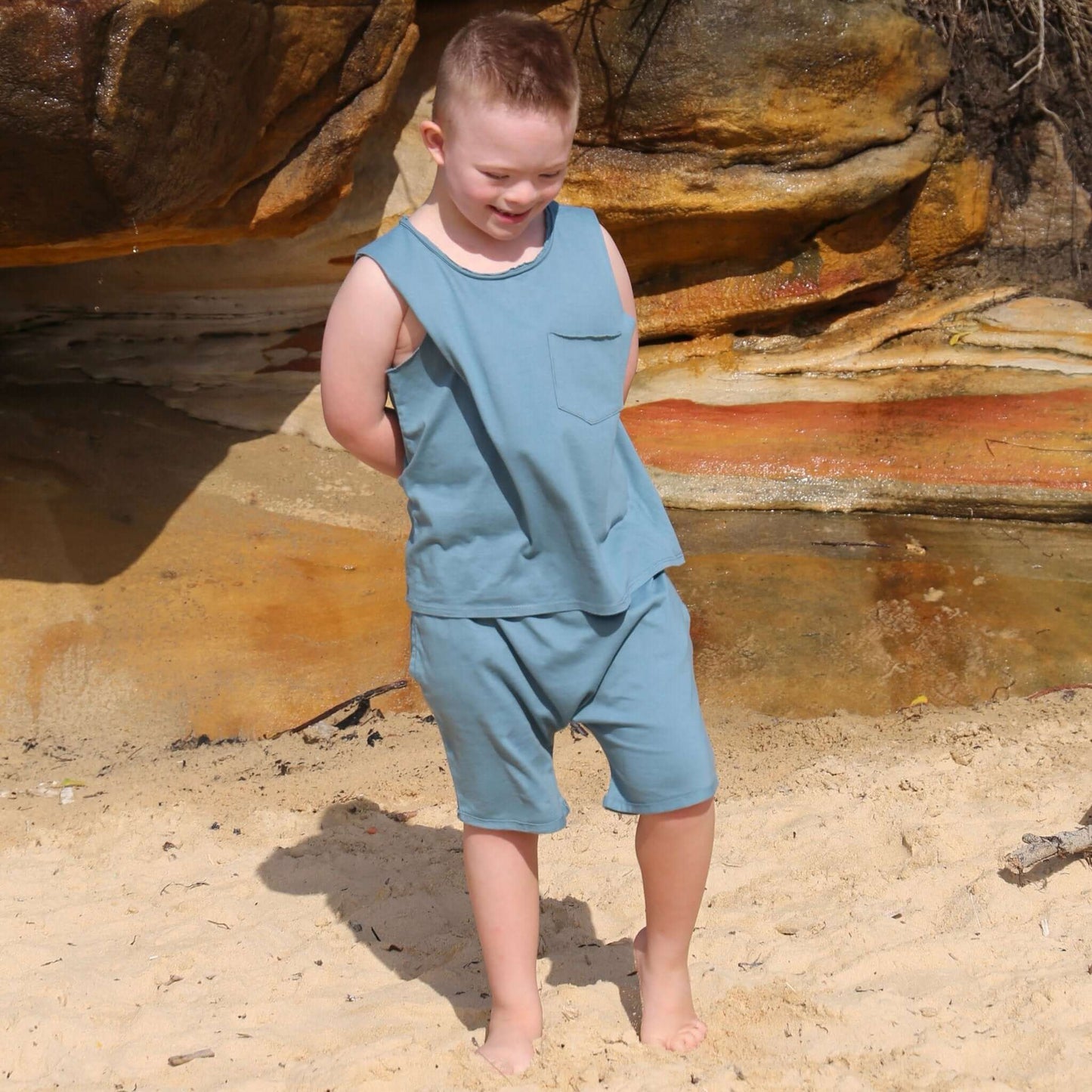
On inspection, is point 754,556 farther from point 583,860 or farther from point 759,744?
point 583,860

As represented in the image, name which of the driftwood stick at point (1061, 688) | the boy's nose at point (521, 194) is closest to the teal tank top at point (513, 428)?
the boy's nose at point (521, 194)

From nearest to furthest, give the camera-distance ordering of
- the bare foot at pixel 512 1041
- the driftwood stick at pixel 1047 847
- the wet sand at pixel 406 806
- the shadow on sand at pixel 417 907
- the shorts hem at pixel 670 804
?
the shorts hem at pixel 670 804 → the bare foot at pixel 512 1041 → the wet sand at pixel 406 806 → the shadow on sand at pixel 417 907 → the driftwood stick at pixel 1047 847

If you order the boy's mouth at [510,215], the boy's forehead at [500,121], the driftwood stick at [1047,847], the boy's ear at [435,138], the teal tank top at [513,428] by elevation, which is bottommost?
the driftwood stick at [1047,847]

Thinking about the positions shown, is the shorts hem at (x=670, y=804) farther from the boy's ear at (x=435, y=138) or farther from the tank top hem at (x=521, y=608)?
the boy's ear at (x=435, y=138)

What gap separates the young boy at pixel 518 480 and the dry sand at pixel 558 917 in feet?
1.16

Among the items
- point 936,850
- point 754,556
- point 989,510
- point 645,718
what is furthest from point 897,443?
point 645,718

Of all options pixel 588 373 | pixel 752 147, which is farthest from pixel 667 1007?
pixel 752 147

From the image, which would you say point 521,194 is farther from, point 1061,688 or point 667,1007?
point 1061,688

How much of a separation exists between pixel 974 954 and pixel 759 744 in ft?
3.96

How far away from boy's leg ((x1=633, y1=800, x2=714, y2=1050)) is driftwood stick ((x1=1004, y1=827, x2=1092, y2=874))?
0.89 metres

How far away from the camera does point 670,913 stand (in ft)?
7.11

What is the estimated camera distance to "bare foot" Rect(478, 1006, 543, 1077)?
2.20 metres

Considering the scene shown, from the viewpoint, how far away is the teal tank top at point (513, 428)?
6.43 feet

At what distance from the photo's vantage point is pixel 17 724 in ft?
13.2
